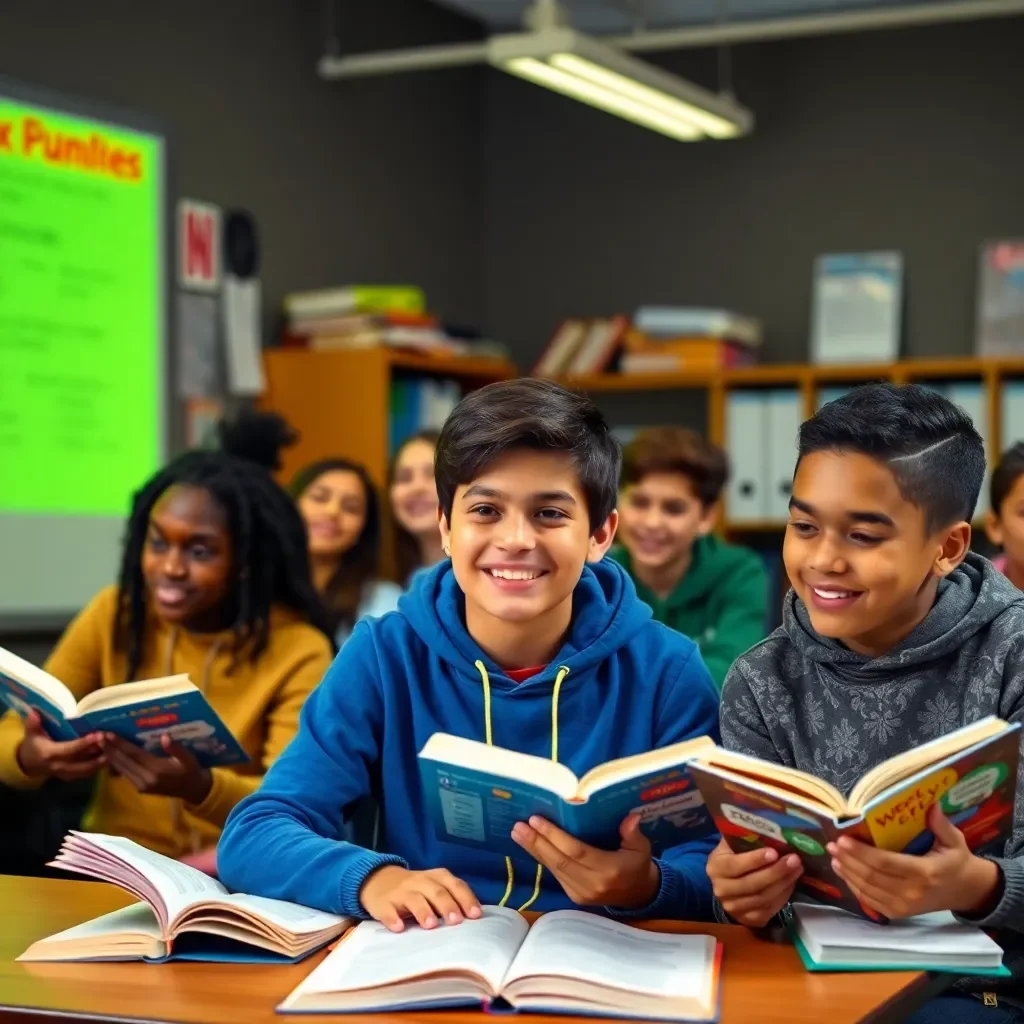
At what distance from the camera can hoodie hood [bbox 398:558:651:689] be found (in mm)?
1799

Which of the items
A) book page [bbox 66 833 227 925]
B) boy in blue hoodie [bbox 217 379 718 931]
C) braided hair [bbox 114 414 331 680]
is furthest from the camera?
braided hair [bbox 114 414 331 680]

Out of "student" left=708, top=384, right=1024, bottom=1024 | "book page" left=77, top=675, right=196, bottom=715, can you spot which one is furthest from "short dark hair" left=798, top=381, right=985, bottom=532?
"book page" left=77, top=675, right=196, bottom=715

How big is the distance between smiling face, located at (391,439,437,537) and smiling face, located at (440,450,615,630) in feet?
7.88

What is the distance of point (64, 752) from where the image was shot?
2262 millimetres

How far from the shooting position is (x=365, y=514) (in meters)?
3.99

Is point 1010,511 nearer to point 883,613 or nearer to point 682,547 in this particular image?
point 682,547

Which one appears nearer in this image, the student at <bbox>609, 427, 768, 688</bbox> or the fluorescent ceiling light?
the student at <bbox>609, 427, 768, 688</bbox>

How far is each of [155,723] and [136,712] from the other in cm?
4

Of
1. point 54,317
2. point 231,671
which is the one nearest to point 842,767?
point 231,671

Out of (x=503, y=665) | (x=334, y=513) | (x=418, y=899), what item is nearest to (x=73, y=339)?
(x=334, y=513)

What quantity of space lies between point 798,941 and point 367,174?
172 inches

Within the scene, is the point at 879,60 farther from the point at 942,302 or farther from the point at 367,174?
the point at 367,174

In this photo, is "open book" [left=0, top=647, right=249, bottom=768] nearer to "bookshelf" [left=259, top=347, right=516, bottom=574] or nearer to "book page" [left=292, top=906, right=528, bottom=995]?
"book page" [left=292, top=906, right=528, bottom=995]

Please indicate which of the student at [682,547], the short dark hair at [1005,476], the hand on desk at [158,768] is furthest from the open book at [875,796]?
the student at [682,547]
